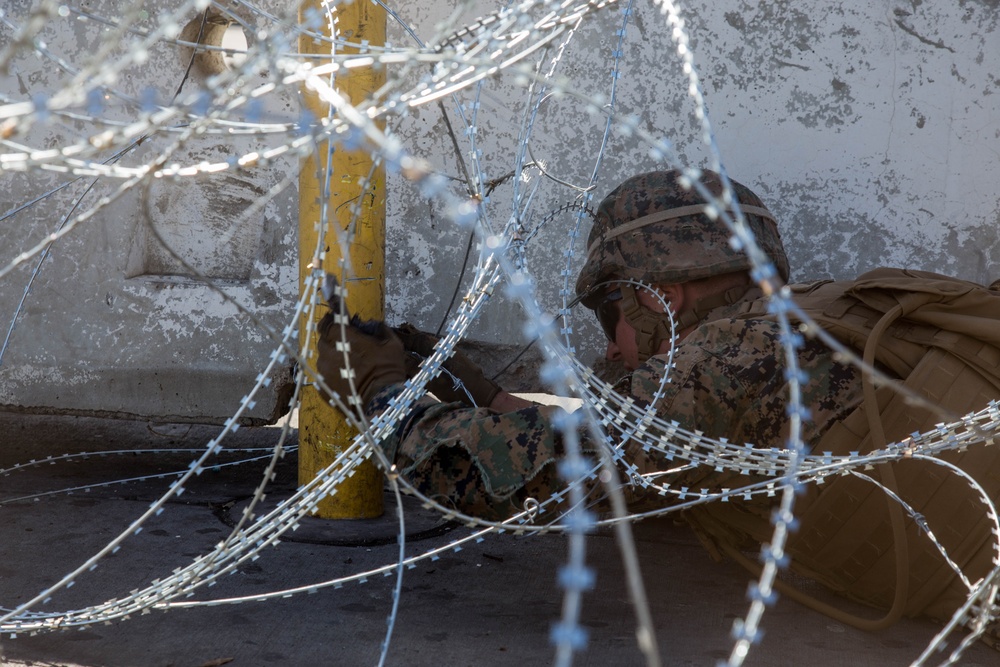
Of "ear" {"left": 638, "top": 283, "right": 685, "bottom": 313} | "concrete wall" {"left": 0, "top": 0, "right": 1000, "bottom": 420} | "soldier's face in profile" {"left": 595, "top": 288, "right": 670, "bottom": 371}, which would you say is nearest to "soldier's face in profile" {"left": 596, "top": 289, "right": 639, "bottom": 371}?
"soldier's face in profile" {"left": 595, "top": 288, "right": 670, "bottom": 371}

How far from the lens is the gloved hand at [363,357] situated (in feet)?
9.39

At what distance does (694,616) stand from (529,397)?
1786mm

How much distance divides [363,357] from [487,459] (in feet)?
1.88

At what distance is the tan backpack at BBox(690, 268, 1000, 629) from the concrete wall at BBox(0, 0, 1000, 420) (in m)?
1.18

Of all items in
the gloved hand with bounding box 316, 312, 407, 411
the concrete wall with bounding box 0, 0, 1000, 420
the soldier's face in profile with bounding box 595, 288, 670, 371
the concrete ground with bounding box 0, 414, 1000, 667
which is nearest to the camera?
the concrete ground with bounding box 0, 414, 1000, 667

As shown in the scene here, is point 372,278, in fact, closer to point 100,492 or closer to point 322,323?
point 322,323

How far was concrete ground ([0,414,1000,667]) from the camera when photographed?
93.8 inches

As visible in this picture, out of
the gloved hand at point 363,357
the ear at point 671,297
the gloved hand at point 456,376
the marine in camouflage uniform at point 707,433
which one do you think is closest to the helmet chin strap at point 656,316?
the ear at point 671,297

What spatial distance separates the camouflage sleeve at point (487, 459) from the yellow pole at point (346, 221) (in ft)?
2.06

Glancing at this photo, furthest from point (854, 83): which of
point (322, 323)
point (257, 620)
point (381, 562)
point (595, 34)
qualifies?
point (257, 620)

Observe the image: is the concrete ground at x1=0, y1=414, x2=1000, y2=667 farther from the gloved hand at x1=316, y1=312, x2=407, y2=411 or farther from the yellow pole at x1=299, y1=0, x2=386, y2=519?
the gloved hand at x1=316, y1=312, x2=407, y2=411

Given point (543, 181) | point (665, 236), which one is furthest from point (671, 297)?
point (543, 181)

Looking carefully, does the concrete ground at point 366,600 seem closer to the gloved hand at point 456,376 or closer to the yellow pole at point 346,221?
the yellow pole at point 346,221

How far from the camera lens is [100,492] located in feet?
12.4
